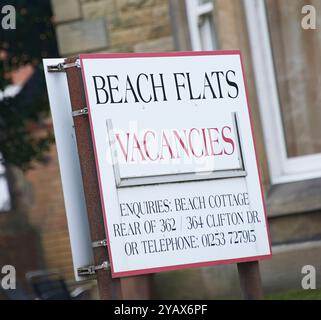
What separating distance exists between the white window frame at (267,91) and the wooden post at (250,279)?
2.79m

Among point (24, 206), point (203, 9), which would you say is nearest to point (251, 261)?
point (203, 9)

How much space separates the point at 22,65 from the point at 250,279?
20.2 ft

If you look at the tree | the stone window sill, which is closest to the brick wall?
the tree

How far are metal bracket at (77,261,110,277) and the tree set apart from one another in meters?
5.34

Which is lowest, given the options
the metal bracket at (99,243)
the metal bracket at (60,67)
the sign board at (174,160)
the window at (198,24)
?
the metal bracket at (99,243)

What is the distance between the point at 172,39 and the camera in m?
9.98

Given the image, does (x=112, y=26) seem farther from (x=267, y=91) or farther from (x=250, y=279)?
(x=250, y=279)

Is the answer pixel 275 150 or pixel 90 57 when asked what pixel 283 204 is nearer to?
pixel 275 150

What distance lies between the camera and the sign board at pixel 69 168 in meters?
6.16

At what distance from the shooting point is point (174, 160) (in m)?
6.23

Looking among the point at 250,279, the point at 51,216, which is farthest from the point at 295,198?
the point at 51,216

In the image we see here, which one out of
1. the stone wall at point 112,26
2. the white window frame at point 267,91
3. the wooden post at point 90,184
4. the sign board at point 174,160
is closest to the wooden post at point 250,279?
the sign board at point 174,160

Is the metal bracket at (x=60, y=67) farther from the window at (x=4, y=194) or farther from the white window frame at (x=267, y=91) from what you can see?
the window at (x=4, y=194)

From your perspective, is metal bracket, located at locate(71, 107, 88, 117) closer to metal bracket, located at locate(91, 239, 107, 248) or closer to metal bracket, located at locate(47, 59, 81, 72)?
metal bracket, located at locate(47, 59, 81, 72)
